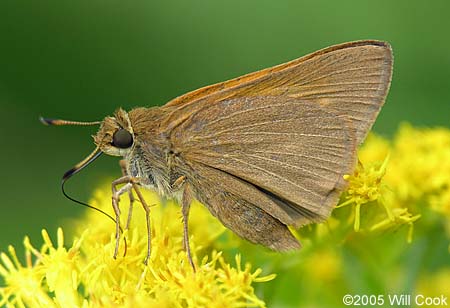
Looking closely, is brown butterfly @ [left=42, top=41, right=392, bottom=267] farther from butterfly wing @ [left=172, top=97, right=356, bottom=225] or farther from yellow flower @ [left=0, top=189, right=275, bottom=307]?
yellow flower @ [left=0, top=189, right=275, bottom=307]

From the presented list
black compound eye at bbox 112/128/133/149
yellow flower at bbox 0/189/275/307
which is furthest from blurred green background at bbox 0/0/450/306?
black compound eye at bbox 112/128/133/149

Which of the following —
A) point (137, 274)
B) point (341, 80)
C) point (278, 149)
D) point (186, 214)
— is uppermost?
point (341, 80)

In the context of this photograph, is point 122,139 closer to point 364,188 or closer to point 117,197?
point 117,197

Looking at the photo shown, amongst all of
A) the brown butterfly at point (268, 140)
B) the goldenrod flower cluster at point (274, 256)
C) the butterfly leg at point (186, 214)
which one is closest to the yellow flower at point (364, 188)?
the goldenrod flower cluster at point (274, 256)

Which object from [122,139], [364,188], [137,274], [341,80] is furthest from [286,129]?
[137,274]

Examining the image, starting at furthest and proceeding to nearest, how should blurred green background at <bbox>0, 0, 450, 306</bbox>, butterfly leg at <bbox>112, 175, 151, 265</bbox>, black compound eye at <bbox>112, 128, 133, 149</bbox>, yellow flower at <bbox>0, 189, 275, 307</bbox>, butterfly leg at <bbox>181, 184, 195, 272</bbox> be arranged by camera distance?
blurred green background at <bbox>0, 0, 450, 306</bbox>, black compound eye at <bbox>112, 128, 133, 149</bbox>, butterfly leg at <bbox>112, 175, 151, 265</bbox>, butterfly leg at <bbox>181, 184, 195, 272</bbox>, yellow flower at <bbox>0, 189, 275, 307</bbox>

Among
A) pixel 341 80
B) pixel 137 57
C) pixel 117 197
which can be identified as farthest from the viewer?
pixel 137 57
